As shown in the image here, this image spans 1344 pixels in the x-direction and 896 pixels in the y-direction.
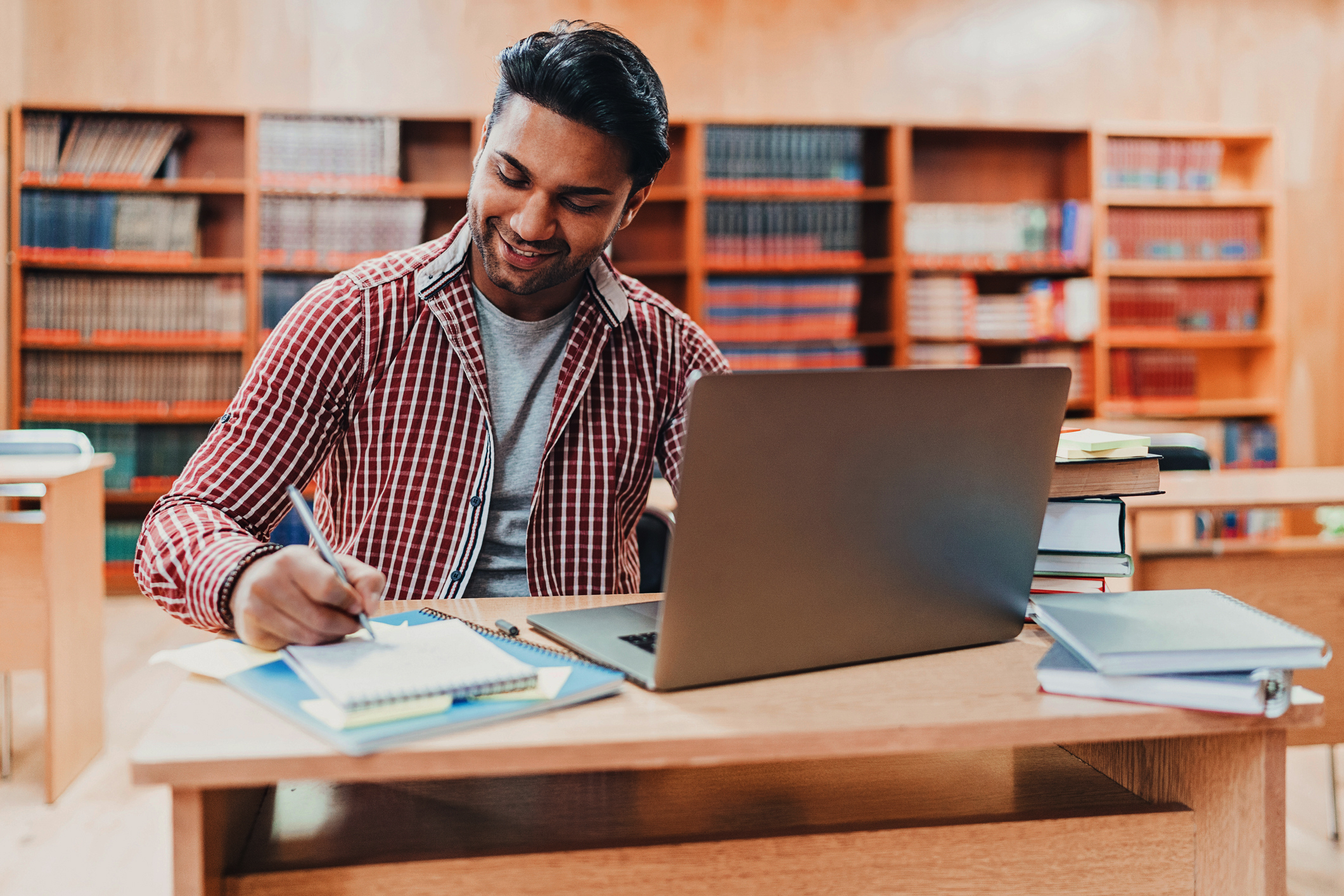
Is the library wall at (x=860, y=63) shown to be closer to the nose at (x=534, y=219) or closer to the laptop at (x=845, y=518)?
the nose at (x=534, y=219)

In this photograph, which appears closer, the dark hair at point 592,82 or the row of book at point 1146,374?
the dark hair at point 592,82

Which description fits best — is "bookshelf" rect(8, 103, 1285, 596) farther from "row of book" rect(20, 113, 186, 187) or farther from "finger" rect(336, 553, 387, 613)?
"finger" rect(336, 553, 387, 613)

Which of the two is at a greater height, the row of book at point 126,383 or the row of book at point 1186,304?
the row of book at point 1186,304

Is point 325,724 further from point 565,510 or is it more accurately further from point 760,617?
point 565,510

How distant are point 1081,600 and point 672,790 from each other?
14.8 inches

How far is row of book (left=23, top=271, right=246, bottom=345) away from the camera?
3.99 m

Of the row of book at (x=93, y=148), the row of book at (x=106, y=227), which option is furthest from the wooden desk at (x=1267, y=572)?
the row of book at (x=93, y=148)

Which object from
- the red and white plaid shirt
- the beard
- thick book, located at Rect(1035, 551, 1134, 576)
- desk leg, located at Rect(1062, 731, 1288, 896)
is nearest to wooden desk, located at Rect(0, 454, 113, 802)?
the red and white plaid shirt

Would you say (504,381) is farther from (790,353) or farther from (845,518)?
(790,353)

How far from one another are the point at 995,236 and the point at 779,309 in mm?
1022

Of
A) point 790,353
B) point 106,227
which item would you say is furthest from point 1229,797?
point 106,227

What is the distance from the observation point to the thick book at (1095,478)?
95 cm

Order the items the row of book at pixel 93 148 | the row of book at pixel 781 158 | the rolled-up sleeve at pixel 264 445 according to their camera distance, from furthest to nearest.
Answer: the row of book at pixel 781 158 < the row of book at pixel 93 148 < the rolled-up sleeve at pixel 264 445

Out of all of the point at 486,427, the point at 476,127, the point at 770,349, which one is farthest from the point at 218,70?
the point at 486,427
